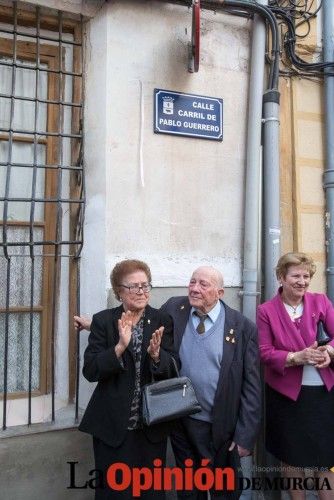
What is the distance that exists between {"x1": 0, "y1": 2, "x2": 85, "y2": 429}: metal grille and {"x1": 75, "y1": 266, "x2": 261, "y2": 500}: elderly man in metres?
0.78

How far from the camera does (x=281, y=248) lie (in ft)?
11.8

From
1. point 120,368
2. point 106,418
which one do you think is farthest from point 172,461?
point 120,368

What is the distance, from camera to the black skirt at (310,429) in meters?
2.79

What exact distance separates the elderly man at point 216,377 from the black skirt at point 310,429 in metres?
0.33

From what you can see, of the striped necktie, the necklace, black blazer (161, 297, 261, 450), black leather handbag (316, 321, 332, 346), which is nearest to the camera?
black blazer (161, 297, 261, 450)

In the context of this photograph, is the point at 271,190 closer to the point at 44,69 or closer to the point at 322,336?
the point at 322,336

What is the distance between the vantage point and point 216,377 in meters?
2.59

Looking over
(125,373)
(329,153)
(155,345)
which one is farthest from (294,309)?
(329,153)

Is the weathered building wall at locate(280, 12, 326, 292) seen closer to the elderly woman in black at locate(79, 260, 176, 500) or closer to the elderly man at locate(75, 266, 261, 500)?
the elderly man at locate(75, 266, 261, 500)

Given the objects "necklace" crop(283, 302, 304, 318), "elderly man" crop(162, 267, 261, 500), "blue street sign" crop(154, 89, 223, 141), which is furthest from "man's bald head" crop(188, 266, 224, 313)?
"blue street sign" crop(154, 89, 223, 141)

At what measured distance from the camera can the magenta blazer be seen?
280 centimetres

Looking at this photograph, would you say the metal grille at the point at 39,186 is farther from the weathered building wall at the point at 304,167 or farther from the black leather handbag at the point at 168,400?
the weathered building wall at the point at 304,167

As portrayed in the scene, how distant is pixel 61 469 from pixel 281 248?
2.15 metres

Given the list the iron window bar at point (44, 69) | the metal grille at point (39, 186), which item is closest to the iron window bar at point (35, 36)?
the metal grille at point (39, 186)
